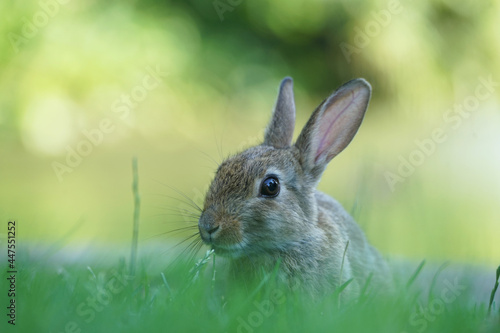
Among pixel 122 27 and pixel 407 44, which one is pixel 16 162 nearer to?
pixel 122 27
